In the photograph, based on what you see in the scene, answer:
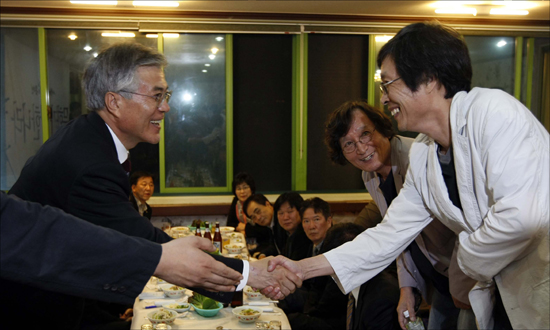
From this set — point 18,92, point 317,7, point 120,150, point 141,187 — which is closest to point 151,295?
point 120,150

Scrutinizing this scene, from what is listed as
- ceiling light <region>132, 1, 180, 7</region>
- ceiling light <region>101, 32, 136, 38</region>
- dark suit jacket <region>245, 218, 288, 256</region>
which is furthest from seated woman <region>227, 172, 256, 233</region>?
ceiling light <region>101, 32, 136, 38</region>

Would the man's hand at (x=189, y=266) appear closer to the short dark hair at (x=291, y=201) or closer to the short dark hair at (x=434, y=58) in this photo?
the short dark hair at (x=434, y=58)

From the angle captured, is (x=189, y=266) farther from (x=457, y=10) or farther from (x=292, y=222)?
(x=457, y=10)

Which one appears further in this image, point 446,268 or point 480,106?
point 446,268

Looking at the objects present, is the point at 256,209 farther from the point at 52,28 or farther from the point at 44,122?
the point at 52,28

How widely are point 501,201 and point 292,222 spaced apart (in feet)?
9.37

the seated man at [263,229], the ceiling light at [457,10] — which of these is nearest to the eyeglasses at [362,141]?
the seated man at [263,229]

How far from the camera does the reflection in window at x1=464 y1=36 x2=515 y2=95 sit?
20.8 feet

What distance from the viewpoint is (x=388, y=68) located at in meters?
1.76

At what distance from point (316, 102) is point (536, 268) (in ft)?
16.5

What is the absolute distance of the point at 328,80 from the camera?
20.7ft

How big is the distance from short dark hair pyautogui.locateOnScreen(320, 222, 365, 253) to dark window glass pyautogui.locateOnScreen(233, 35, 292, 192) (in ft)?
11.4

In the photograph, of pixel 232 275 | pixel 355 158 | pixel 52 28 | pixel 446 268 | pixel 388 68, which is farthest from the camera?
pixel 52 28

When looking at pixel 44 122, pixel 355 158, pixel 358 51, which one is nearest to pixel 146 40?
pixel 44 122
